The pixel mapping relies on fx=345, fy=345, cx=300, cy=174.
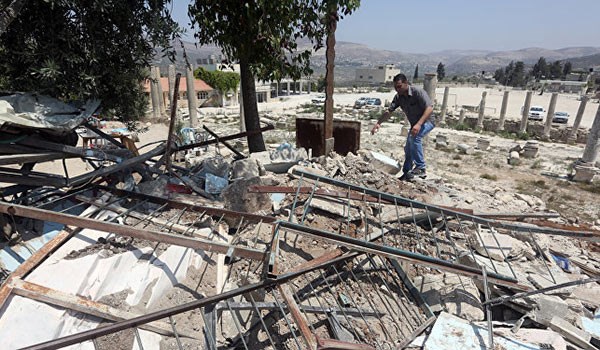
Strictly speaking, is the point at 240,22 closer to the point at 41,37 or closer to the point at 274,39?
the point at 274,39

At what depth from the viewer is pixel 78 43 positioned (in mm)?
4180

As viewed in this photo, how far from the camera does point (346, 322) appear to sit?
3.10 meters

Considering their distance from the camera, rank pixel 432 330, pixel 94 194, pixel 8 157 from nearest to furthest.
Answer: pixel 432 330
pixel 8 157
pixel 94 194

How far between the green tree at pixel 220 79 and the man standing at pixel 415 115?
140 feet

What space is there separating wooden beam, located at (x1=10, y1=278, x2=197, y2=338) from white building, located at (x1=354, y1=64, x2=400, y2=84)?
92.0m

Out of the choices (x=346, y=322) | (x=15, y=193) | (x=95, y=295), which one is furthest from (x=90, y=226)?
(x=346, y=322)

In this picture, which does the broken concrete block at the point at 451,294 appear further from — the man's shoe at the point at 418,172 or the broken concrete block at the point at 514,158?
the broken concrete block at the point at 514,158

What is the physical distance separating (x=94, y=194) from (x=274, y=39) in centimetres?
322

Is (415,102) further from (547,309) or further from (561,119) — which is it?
(561,119)

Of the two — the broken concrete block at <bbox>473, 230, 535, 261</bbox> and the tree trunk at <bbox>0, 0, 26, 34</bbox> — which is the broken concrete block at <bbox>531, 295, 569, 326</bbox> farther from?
the tree trunk at <bbox>0, 0, 26, 34</bbox>

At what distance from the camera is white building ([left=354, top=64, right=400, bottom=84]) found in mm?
90831

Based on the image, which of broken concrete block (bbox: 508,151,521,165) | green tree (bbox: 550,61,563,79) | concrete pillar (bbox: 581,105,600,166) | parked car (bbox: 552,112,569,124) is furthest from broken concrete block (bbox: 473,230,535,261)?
green tree (bbox: 550,61,563,79)

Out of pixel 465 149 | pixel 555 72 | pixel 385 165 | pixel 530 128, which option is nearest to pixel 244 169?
pixel 385 165

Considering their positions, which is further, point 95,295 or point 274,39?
point 274,39
